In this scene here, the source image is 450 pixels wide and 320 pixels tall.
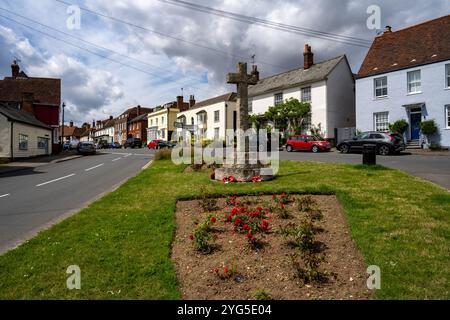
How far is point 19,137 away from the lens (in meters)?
29.3

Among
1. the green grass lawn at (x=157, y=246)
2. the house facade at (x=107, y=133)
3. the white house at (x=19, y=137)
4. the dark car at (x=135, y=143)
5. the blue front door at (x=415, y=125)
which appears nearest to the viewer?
the green grass lawn at (x=157, y=246)

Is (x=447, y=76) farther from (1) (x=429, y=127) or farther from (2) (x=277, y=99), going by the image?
(2) (x=277, y=99)

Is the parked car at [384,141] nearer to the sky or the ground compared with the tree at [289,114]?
nearer to the ground

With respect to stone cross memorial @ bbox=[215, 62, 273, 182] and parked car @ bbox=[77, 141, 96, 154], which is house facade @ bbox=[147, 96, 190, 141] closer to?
parked car @ bbox=[77, 141, 96, 154]

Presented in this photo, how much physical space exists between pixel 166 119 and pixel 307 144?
4177cm

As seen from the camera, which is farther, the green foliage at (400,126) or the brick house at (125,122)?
the brick house at (125,122)

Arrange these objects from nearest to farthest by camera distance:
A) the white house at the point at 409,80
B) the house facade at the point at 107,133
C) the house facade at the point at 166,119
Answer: the white house at the point at 409,80, the house facade at the point at 166,119, the house facade at the point at 107,133

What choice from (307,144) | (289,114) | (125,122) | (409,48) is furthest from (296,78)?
(125,122)

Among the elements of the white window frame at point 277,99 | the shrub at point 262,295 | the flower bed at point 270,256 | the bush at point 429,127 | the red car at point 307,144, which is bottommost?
the shrub at point 262,295

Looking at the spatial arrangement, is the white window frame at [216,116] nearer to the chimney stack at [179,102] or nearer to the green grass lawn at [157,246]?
the chimney stack at [179,102]

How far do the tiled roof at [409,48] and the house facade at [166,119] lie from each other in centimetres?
3884

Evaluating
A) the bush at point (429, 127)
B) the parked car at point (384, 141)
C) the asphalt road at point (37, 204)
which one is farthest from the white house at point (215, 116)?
the asphalt road at point (37, 204)

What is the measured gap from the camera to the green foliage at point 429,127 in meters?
24.4
